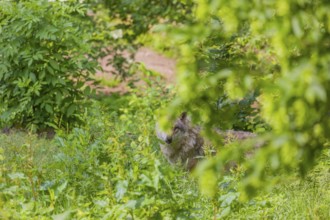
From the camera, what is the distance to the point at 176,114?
2367 millimetres

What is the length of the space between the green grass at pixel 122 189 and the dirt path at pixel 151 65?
5.72 meters

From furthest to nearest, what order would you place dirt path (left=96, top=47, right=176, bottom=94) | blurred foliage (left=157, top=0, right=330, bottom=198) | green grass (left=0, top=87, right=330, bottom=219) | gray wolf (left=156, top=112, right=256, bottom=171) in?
1. dirt path (left=96, top=47, right=176, bottom=94)
2. gray wolf (left=156, top=112, right=256, bottom=171)
3. green grass (left=0, top=87, right=330, bottom=219)
4. blurred foliage (left=157, top=0, right=330, bottom=198)

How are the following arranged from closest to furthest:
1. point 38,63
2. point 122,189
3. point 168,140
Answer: point 122,189 < point 168,140 < point 38,63

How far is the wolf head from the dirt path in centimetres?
580

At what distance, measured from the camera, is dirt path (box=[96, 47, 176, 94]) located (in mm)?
12652

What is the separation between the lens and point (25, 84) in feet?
25.3

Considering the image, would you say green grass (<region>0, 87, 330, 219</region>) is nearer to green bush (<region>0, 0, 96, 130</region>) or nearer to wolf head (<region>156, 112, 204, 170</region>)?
wolf head (<region>156, 112, 204, 170</region>)

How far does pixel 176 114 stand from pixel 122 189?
140 centimetres

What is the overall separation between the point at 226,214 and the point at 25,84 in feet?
14.5

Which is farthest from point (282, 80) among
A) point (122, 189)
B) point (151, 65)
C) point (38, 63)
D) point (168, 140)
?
point (151, 65)

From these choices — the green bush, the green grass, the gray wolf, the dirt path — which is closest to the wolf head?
the gray wolf

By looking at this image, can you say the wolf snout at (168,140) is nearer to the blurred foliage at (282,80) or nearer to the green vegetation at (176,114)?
the green vegetation at (176,114)

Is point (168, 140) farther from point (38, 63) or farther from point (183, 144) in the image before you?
point (38, 63)

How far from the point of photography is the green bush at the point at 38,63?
764 cm
